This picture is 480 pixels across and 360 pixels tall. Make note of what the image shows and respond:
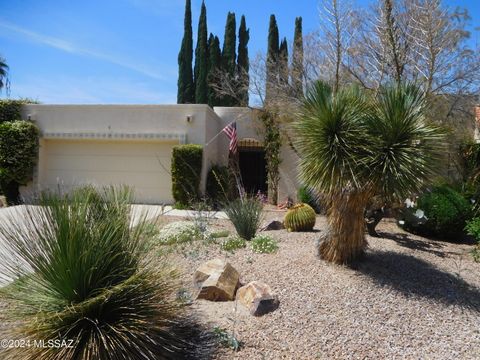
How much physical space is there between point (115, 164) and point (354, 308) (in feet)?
42.4

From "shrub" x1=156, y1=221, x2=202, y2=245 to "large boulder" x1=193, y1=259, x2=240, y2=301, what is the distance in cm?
179

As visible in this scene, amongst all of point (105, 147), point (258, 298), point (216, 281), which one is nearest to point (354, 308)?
point (258, 298)

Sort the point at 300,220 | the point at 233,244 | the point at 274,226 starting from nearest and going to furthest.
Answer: the point at 233,244 < the point at 300,220 < the point at 274,226

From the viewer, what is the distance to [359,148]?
5.43m

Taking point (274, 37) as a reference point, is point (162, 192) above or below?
below

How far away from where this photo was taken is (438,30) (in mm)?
10594

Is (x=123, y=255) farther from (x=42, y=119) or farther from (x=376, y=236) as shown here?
(x=42, y=119)

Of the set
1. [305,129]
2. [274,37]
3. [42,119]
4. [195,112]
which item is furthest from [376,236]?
[274,37]

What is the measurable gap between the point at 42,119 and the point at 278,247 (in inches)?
514

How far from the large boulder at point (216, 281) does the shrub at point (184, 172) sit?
345 inches

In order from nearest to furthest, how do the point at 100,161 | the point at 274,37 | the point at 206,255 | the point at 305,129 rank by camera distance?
the point at 305,129 → the point at 206,255 → the point at 100,161 → the point at 274,37

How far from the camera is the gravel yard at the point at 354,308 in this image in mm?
3949

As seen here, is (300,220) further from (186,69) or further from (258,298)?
(186,69)

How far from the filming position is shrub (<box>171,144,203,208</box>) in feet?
45.3
